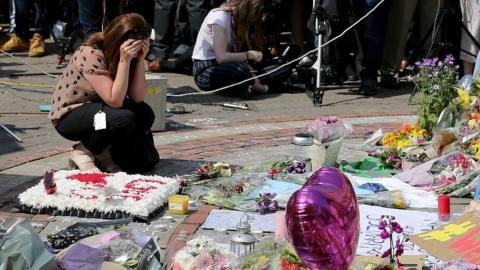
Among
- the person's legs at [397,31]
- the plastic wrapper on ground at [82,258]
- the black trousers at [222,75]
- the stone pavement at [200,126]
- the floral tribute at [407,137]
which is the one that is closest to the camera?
the plastic wrapper on ground at [82,258]

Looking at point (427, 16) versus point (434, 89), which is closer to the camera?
point (434, 89)

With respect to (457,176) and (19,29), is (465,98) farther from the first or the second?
(19,29)

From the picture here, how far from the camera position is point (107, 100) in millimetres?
5770

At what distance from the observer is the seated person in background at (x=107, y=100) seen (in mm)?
5730

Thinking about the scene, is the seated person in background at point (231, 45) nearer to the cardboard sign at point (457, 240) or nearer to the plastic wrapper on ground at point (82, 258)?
the cardboard sign at point (457, 240)

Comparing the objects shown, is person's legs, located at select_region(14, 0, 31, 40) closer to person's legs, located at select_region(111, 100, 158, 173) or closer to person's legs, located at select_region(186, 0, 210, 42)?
person's legs, located at select_region(186, 0, 210, 42)

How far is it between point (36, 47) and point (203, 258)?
→ 27.6 feet

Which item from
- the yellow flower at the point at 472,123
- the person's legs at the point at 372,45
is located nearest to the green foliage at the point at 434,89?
the yellow flower at the point at 472,123

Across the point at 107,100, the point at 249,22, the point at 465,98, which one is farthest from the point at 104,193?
the point at 249,22

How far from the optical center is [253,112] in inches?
331

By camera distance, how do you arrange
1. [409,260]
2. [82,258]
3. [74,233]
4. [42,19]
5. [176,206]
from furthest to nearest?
1. [42,19]
2. [176,206]
3. [74,233]
4. [409,260]
5. [82,258]

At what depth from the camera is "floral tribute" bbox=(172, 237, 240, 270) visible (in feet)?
10.5

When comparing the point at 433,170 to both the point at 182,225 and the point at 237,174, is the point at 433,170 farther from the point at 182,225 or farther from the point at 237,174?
the point at 182,225

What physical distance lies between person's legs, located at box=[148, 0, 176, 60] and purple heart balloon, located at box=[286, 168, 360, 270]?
7619 millimetres
